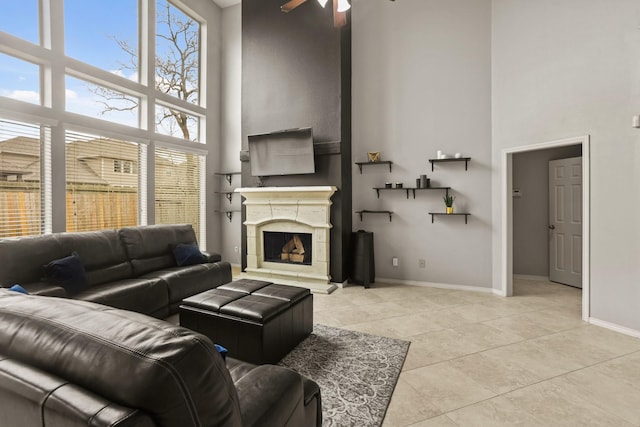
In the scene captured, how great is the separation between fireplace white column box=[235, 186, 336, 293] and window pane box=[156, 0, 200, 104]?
7.47 feet

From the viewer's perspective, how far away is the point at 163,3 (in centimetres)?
548

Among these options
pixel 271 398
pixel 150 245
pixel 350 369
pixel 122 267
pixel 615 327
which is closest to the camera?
pixel 271 398

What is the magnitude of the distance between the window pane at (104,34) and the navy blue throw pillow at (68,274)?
2805 millimetres

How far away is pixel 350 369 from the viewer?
247cm

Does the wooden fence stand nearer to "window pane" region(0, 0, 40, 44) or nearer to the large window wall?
the large window wall

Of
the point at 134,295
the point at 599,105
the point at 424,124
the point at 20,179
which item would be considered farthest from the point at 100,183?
the point at 599,105

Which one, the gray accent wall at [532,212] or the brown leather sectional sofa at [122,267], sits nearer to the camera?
the brown leather sectional sofa at [122,267]

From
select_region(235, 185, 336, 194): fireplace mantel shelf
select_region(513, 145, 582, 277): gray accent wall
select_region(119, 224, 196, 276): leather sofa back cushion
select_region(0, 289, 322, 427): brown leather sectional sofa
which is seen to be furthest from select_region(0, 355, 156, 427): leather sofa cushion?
select_region(513, 145, 582, 277): gray accent wall

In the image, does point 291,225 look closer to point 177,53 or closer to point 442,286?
point 442,286

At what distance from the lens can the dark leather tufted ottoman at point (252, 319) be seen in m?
2.46

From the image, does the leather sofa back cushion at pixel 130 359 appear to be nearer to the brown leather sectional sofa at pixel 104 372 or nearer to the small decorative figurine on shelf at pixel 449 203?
the brown leather sectional sofa at pixel 104 372

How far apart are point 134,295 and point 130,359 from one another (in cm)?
278

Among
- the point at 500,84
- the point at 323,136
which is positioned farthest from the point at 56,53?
the point at 500,84

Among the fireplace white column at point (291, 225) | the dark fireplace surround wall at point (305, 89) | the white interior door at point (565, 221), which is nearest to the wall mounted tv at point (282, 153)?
the dark fireplace surround wall at point (305, 89)
